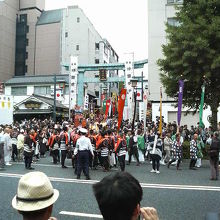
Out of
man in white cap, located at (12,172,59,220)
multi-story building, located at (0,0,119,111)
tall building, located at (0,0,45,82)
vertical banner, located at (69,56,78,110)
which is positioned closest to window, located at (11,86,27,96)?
tall building, located at (0,0,45,82)

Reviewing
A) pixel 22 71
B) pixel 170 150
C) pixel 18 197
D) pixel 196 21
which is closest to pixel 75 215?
pixel 18 197

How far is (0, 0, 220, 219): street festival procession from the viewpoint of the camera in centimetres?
1255

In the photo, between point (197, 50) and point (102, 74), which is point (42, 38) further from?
point (197, 50)

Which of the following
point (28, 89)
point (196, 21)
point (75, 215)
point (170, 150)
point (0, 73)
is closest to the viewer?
point (75, 215)

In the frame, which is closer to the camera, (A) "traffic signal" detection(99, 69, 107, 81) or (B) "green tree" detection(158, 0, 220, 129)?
(B) "green tree" detection(158, 0, 220, 129)

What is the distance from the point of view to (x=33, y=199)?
7.29 ft

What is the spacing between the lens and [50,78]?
44.6 m

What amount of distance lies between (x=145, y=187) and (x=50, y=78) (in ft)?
125

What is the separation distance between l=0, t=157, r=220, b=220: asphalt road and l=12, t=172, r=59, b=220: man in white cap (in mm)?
3884

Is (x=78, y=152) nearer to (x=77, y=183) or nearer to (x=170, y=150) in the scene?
(x=77, y=183)

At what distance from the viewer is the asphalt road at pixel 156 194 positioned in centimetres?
621

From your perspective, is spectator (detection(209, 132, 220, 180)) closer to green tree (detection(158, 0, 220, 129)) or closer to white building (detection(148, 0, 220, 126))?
green tree (detection(158, 0, 220, 129))

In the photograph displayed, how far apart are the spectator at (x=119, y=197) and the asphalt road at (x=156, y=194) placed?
425 centimetres

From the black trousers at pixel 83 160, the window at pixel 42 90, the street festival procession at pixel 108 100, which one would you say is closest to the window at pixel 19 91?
the street festival procession at pixel 108 100
